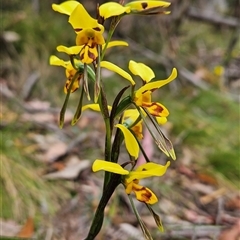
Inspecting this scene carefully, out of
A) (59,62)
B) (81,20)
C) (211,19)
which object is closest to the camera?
(81,20)

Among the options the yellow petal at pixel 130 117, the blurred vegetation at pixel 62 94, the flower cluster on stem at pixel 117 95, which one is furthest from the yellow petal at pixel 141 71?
the blurred vegetation at pixel 62 94

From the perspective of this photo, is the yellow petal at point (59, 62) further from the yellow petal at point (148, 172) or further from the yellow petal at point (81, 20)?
the yellow petal at point (148, 172)

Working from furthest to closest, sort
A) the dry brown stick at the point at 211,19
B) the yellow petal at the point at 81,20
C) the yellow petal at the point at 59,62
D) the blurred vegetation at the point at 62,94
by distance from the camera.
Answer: the dry brown stick at the point at 211,19 < the blurred vegetation at the point at 62,94 < the yellow petal at the point at 59,62 < the yellow petal at the point at 81,20

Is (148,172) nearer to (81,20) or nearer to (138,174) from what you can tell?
(138,174)

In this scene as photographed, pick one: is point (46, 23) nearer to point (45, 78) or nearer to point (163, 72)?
point (45, 78)

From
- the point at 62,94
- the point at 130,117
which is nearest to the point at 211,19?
the point at 62,94

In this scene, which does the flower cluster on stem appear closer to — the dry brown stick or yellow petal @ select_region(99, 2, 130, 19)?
yellow petal @ select_region(99, 2, 130, 19)

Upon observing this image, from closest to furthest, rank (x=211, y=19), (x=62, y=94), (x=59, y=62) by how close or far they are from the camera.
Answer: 1. (x=59, y=62)
2. (x=62, y=94)
3. (x=211, y=19)
